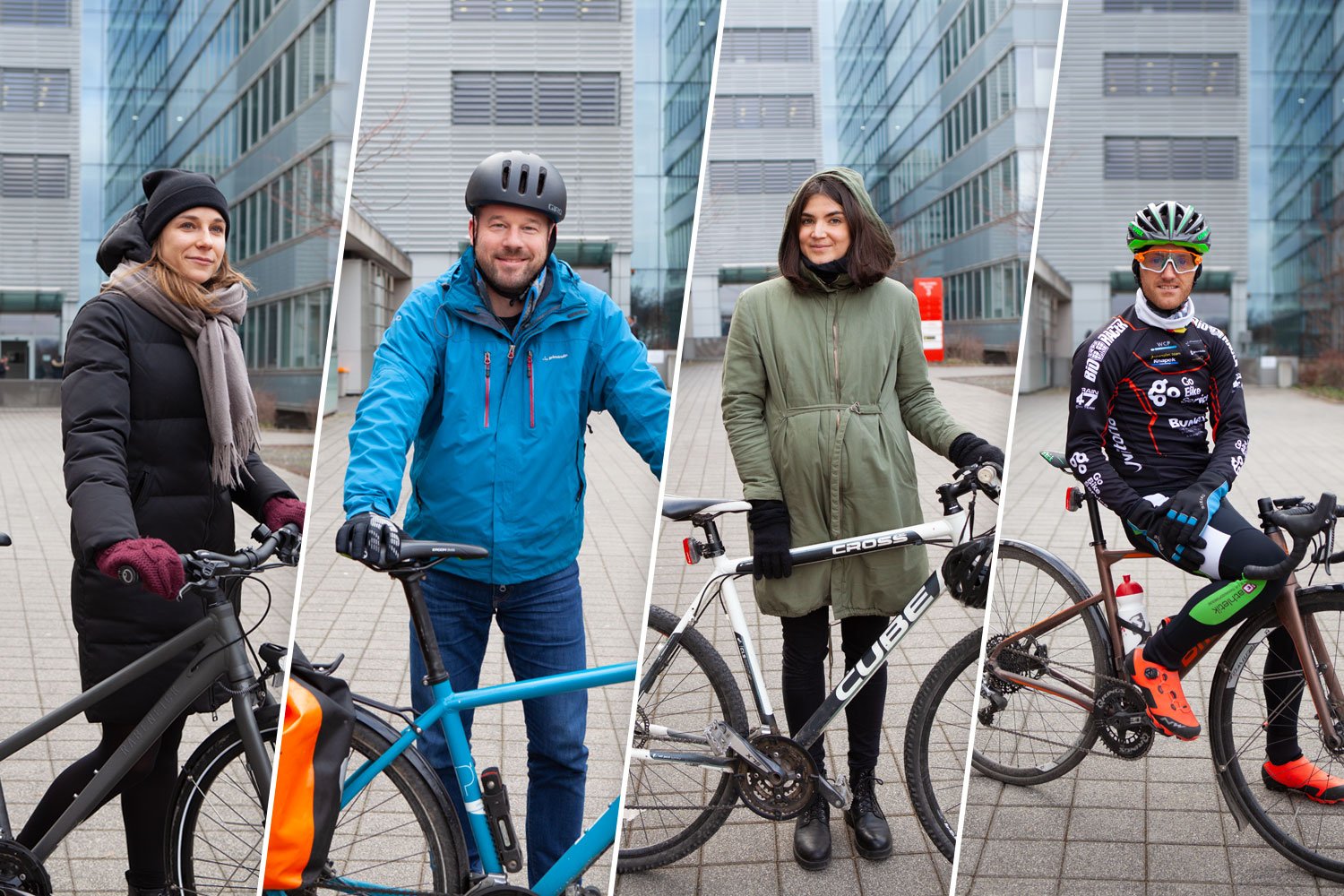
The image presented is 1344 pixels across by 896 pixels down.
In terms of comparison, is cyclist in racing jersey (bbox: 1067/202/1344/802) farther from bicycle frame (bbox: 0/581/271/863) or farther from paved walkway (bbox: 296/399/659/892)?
bicycle frame (bbox: 0/581/271/863)

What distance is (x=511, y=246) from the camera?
1.46 m

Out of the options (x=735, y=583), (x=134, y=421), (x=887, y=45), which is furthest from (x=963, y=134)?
(x=134, y=421)

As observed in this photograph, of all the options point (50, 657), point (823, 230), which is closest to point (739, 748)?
point (823, 230)

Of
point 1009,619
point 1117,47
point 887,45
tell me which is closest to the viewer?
point 887,45

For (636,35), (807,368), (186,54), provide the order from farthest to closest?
(186,54)
(807,368)
(636,35)

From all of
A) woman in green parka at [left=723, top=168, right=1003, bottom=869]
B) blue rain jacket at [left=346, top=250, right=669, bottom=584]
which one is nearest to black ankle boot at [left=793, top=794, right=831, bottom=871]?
woman in green parka at [left=723, top=168, right=1003, bottom=869]

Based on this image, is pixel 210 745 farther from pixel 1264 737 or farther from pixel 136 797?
pixel 1264 737

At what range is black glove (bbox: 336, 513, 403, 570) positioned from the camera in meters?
1.34

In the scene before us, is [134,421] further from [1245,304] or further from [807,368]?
[1245,304]

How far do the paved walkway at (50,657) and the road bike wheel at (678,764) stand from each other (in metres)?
0.64

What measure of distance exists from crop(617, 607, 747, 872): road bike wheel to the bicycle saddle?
332mm

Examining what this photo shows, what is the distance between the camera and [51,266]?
829cm

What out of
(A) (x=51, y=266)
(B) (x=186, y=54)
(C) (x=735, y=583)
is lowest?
(C) (x=735, y=583)

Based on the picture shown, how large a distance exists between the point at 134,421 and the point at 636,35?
1.13 metres
